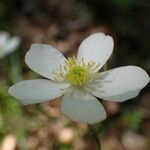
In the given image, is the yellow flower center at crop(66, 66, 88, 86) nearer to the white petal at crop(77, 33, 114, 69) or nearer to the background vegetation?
the white petal at crop(77, 33, 114, 69)

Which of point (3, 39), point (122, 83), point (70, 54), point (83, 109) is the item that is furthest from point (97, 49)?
point (70, 54)

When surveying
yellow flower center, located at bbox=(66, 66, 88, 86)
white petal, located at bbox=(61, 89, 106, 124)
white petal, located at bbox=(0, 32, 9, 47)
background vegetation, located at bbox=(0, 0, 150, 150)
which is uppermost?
Answer: white petal, located at bbox=(61, 89, 106, 124)

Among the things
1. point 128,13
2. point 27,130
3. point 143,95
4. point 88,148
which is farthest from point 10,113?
point 128,13

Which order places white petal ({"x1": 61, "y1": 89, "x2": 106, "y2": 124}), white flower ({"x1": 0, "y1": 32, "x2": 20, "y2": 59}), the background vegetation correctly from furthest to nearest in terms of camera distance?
white flower ({"x1": 0, "y1": 32, "x2": 20, "y2": 59}) < the background vegetation < white petal ({"x1": 61, "y1": 89, "x2": 106, "y2": 124})

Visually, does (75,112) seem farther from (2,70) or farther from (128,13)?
(128,13)

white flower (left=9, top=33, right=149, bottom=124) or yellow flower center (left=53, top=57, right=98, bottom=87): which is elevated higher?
white flower (left=9, top=33, right=149, bottom=124)

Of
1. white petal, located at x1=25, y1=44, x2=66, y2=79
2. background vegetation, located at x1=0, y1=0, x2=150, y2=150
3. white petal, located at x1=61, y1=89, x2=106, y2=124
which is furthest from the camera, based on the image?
background vegetation, located at x1=0, y1=0, x2=150, y2=150

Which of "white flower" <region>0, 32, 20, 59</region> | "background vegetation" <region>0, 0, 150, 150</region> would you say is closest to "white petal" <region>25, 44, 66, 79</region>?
"background vegetation" <region>0, 0, 150, 150</region>
